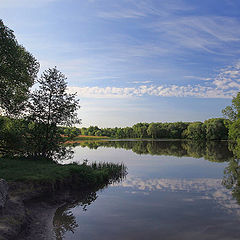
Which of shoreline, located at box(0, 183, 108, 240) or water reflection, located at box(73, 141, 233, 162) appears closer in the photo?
shoreline, located at box(0, 183, 108, 240)

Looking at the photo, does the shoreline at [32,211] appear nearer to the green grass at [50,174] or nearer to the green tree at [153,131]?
the green grass at [50,174]

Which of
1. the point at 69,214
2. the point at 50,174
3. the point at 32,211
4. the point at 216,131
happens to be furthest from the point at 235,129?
the point at 216,131

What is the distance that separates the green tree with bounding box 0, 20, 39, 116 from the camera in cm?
2117

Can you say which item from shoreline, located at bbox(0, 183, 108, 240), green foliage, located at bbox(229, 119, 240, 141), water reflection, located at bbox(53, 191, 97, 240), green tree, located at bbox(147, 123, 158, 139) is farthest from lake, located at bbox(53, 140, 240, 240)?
green tree, located at bbox(147, 123, 158, 139)

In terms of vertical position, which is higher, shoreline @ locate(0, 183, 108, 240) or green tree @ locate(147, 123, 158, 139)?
green tree @ locate(147, 123, 158, 139)

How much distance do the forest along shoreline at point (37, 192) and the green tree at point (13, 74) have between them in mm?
7401

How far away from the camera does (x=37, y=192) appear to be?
14562 millimetres

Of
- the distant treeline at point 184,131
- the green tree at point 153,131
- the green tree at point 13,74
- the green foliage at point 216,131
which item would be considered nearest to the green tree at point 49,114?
the green tree at point 13,74

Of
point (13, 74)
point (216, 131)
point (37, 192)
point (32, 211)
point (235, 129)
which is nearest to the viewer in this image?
point (32, 211)

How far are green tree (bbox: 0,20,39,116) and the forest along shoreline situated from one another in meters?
7.40

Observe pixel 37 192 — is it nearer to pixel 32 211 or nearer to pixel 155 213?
pixel 32 211

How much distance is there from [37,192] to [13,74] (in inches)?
513

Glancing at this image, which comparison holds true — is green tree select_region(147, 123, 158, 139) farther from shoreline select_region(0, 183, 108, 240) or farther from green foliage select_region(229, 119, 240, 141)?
shoreline select_region(0, 183, 108, 240)

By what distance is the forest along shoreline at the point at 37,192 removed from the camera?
9565mm
